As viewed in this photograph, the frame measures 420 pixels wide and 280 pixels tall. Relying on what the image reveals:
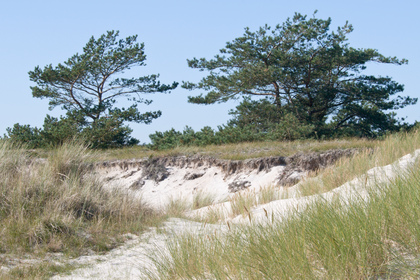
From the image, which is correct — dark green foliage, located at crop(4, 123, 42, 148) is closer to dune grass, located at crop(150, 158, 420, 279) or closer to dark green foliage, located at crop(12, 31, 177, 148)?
dark green foliage, located at crop(12, 31, 177, 148)

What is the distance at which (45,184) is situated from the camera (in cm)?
812

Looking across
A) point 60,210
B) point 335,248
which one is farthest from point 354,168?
point 335,248

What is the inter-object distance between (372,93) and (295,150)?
11881mm

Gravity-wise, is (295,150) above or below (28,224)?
above

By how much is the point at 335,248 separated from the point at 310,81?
22.7 meters

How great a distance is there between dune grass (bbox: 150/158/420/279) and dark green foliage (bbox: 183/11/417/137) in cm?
1949

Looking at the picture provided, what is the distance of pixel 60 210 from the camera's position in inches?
300

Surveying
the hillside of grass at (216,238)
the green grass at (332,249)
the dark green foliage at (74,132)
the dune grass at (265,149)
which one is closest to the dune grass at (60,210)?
the hillside of grass at (216,238)

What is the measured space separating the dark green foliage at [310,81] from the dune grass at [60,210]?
1556cm

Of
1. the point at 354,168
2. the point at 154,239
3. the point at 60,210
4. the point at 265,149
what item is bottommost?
the point at 154,239

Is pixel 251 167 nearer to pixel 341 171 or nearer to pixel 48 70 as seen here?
pixel 341 171

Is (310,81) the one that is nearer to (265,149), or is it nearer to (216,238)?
(265,149)

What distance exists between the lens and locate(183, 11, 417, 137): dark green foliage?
23969 millimetres

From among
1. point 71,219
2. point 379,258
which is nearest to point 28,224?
point 71,219
